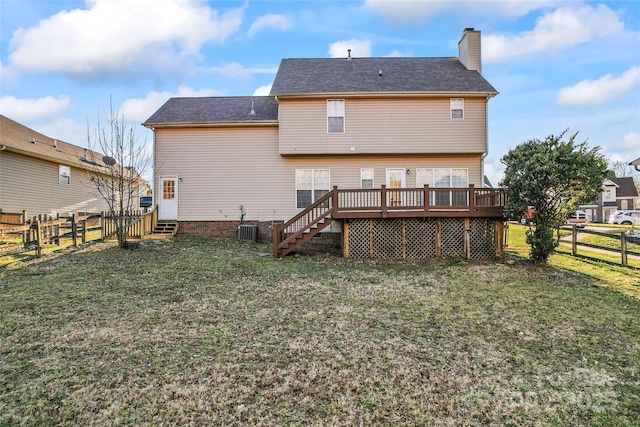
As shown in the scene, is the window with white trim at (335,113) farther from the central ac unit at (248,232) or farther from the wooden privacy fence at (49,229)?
the wooden privacy fence at (49,229)

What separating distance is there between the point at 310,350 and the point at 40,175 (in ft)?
58.5

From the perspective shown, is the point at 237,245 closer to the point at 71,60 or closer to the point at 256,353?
the point at 256,353

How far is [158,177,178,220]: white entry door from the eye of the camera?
15.2m

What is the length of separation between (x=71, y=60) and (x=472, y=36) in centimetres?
1874

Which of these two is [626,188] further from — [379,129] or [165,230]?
[165,230]

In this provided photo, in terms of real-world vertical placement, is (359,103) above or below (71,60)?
below

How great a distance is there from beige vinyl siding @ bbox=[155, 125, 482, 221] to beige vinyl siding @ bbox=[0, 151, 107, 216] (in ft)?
19.5

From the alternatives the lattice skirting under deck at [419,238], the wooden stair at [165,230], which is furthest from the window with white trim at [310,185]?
the wooden stair at [165,230]

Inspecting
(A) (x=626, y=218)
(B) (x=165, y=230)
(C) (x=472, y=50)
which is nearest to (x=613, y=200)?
(A) (x=626, y=218)

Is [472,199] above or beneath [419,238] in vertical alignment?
above

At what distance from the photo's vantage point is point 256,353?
480 centimetres

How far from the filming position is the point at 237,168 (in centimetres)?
1509

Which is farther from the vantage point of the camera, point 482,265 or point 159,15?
point 159,15

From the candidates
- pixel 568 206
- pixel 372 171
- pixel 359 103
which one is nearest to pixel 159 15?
pixel 359 103
